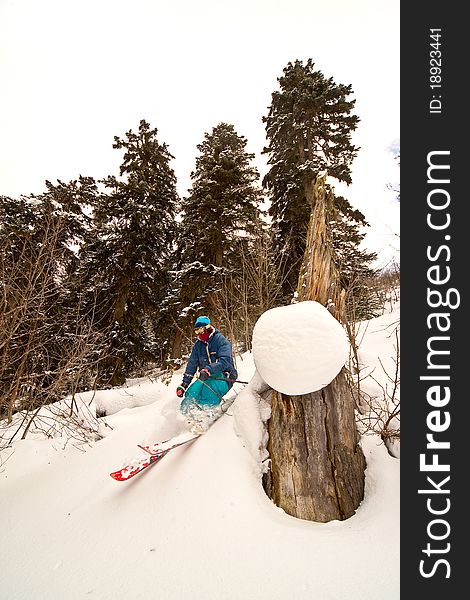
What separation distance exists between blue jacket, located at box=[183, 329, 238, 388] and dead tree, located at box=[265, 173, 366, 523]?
93 cm

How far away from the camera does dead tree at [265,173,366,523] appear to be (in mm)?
2357

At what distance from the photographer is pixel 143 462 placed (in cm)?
285

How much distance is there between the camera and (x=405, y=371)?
211 centimetres

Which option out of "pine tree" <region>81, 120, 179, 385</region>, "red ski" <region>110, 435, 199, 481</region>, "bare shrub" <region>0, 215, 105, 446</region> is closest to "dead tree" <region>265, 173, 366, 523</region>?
"red ski" <region>110, 435, 199, 481</region>

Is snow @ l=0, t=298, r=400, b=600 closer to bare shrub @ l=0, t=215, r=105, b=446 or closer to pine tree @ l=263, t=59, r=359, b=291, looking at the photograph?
bare shrub @ l=0, t=215, r=105, b=446

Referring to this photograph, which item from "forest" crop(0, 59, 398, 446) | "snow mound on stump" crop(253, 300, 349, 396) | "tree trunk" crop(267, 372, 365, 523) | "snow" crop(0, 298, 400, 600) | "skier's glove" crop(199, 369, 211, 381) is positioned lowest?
"snow" crop(0, 298, 400, 600)

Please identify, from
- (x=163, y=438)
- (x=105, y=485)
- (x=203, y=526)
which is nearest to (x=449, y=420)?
(x=203, y=526)

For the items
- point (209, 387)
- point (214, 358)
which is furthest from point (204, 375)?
point (214, 358)

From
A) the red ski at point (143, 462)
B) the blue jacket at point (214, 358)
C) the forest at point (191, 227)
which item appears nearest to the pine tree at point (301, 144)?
the forest at point (191, 227)

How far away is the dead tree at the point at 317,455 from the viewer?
2.36 m

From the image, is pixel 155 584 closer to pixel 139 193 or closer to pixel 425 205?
pixel 425 205

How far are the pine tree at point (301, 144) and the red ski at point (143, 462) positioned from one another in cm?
750

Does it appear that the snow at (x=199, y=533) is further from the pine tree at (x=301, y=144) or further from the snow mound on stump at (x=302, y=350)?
the pine tree at (x=301, y=144)

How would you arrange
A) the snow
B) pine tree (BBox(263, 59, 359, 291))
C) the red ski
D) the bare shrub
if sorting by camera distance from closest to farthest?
the snow, the red ski, the bare shrub, pine tree (BBox(263, 59, 359, 291))
